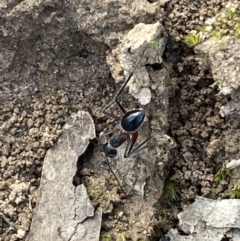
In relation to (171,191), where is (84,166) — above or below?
above

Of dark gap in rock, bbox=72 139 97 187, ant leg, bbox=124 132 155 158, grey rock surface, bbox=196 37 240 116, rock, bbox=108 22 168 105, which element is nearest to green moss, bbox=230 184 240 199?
grey rock surface, bbox=196 37 240 116

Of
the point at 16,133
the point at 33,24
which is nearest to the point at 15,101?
the point at 16,133

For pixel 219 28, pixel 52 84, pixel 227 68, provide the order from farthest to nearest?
pixel 52 84 < pixel 219 28 < pixel 227 68

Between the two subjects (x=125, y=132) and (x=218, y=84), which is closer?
(x=218, y=84)

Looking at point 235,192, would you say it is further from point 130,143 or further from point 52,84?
point 52,84

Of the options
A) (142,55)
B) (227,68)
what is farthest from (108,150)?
(227,68)

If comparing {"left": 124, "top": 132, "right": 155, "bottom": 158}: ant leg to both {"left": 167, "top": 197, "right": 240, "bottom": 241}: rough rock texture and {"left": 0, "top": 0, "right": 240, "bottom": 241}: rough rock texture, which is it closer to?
{"left": 0, "top": 0, "right": 240, "bottom": 241}: rough rock texture

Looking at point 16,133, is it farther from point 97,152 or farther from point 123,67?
point 123,67
